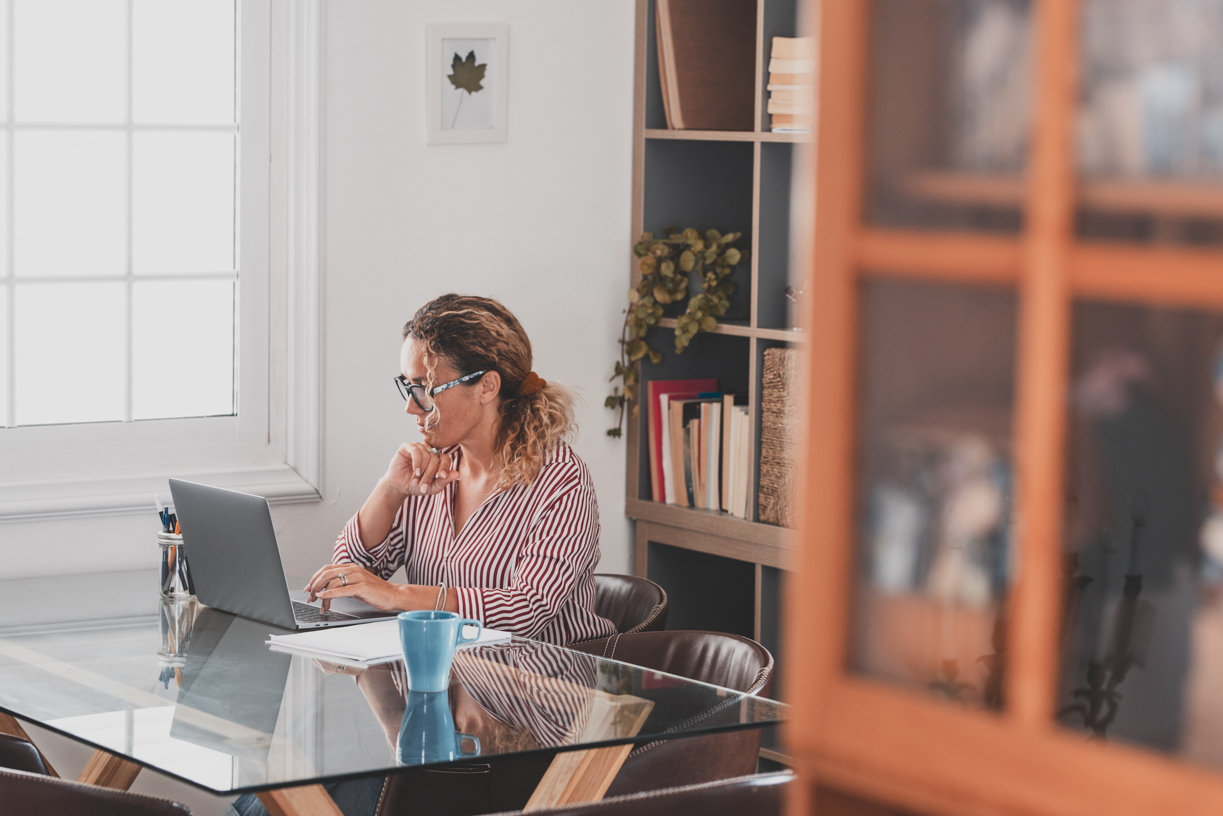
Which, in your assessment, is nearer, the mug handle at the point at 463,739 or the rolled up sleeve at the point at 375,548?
the mug handle at the point at 463,739

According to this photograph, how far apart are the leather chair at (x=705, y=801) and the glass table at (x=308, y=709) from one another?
0.51 feet

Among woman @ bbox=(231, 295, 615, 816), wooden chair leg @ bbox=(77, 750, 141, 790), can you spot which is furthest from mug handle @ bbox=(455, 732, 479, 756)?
wooden chair leg @ bbox=(77, 750, 141, 790)

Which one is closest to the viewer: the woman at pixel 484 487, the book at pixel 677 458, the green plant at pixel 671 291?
the woman at pixel 484 487

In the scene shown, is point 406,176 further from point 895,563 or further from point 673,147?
point 895,563

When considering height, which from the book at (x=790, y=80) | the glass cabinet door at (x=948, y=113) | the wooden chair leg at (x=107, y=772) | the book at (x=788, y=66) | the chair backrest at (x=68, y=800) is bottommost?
the wooden chair leg at (x=107, y=772)

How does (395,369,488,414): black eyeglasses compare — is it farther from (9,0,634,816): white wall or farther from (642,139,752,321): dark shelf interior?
(642,139,752,321): dark shelf interior

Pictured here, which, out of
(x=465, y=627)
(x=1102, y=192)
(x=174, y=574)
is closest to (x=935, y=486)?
(x=1102, y=192)

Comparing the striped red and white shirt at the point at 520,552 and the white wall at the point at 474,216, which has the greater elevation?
the white wall at the point at 474,216

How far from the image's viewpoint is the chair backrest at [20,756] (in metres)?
2.21

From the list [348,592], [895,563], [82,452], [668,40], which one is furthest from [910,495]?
[668,40]

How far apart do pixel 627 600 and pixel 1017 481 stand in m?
2.36

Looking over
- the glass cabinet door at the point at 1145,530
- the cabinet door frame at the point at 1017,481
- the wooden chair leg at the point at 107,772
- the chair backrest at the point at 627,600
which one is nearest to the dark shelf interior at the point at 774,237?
the chair backrest at the point at 627,600

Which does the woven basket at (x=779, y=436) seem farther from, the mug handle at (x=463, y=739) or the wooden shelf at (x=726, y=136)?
the mug handle at (x=463, y=739)

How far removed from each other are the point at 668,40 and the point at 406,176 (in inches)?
33.0
